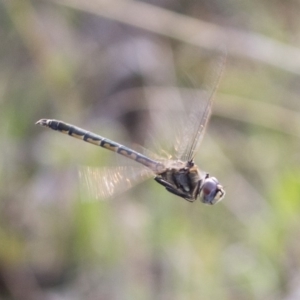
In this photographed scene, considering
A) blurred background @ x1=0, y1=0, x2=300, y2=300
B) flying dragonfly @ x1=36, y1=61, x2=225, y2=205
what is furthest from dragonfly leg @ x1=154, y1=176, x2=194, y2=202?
blurred background @ x1=0, y1=0, x2=300, y2=300

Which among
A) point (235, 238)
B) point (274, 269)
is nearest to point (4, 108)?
point (235, 238)

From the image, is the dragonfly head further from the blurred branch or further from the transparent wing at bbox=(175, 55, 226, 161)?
the blurred branch

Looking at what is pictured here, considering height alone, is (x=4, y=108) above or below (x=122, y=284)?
above

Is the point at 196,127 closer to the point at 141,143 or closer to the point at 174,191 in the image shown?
the point at 174,191

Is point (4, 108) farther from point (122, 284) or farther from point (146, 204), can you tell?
point (122, 284)

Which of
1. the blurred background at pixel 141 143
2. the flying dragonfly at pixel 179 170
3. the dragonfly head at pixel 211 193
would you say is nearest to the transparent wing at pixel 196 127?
the flying dragonfly at pixel 179 170

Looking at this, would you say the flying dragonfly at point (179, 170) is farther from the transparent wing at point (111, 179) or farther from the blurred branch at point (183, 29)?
the blurred branch at point (183, 29)
